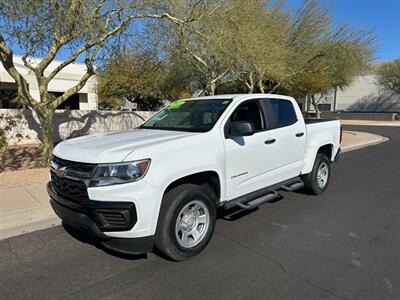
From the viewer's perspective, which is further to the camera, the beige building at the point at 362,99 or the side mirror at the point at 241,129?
the beige building at the point at 362,99

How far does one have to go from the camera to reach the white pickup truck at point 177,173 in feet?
9.75

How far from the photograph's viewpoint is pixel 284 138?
473cm

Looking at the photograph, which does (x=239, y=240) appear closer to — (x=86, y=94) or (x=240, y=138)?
(x=240, y=138)

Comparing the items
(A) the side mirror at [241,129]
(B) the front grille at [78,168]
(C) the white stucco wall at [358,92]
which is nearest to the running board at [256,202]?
(A) the side mirror at [241,129]

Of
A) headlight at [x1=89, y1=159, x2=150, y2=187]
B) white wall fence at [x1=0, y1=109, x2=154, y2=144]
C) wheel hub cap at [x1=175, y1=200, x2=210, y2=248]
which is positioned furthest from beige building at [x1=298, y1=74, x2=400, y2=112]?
headlight at [x1=89, y1=159, x2=150, y2=187]

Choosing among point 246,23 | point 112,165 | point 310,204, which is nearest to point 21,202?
point 112,165

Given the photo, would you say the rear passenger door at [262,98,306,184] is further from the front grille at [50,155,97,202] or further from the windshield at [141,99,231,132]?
the front grille at [50,155,97,202]

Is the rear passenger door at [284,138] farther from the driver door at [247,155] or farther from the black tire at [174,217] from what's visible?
the black tire at [174,217]

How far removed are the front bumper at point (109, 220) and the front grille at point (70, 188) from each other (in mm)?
55

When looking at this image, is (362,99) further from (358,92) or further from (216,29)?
(216,29)

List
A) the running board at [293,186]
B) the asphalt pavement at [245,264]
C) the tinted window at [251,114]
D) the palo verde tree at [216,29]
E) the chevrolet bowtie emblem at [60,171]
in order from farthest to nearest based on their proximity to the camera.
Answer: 1. the palo verde tree at [216,29]
2. the running board at [293,186]
3. the tinted window at [251,114]
4. the chevrolet bowtie emblem at [60,171]
5. the asphalt pavement at [245,264]

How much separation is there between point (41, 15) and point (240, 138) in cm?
548

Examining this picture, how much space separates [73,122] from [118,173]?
13.4 m

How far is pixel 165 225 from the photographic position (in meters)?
3.19
